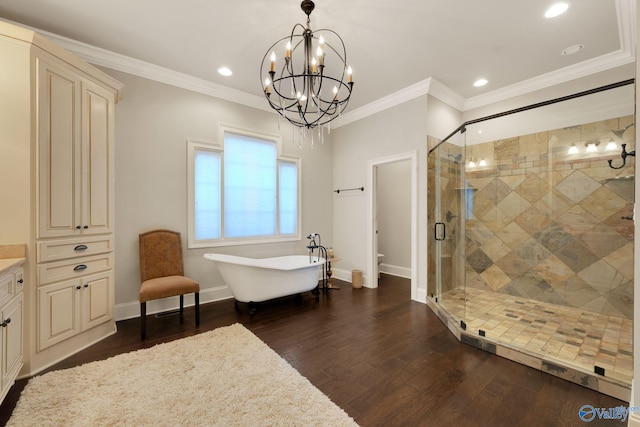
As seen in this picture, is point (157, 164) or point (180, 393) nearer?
point (180, 393)

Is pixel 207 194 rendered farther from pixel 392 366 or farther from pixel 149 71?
pixel 392 366

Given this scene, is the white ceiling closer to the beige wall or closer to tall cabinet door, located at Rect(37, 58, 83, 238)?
the beige wall

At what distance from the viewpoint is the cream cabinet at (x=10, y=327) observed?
5.24 feet

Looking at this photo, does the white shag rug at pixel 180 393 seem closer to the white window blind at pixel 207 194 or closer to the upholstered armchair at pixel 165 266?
the upholstered armchair at pixel 165 266

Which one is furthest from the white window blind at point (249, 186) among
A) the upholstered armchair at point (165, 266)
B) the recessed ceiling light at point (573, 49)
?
the recessed ceiling light at point (573, 49)

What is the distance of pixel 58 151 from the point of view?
2189mm

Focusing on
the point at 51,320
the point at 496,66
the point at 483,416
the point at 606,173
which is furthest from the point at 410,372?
the point at 496,66

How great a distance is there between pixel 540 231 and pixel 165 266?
15.8ft

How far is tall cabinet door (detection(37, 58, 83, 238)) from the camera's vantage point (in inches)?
81.7

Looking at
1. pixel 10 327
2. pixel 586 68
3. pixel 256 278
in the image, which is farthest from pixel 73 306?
pixel 586 68

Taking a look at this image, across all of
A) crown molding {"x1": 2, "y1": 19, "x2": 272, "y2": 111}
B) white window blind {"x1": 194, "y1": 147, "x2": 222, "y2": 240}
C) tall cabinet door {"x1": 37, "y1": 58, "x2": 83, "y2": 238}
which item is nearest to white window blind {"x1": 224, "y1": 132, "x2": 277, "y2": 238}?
white window blind {"x1": 194, "y1": 147, "x2": 222, "y2": 240}

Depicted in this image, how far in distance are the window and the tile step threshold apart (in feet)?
9.28

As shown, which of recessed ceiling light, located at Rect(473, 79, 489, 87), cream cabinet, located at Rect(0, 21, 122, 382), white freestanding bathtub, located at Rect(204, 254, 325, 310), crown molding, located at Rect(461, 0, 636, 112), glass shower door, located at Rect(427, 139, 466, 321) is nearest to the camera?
cream cabinet, located at Rect(0, 21, 122, 382)

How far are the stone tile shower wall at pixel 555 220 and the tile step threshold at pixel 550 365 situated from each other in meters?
1.71
